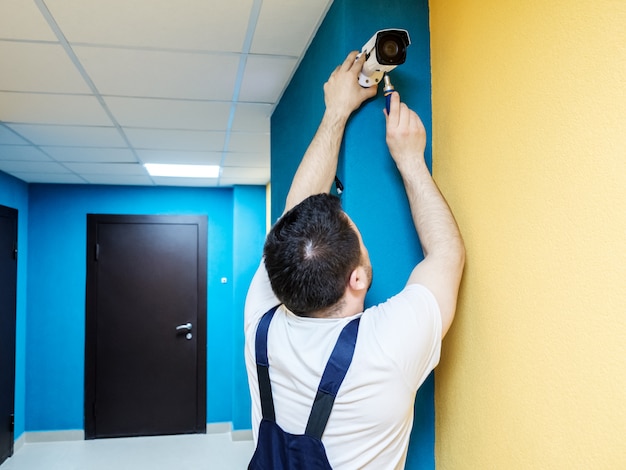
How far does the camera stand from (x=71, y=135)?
282cm

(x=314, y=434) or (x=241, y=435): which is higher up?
(x=314, y=434)

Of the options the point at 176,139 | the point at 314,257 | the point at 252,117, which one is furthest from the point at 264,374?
the point at 176,139

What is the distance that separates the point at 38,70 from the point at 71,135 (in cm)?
99

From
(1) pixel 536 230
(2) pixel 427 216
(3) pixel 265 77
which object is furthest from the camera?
(3) pixel 265 77

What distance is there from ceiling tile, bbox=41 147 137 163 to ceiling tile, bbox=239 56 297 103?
139 centimetres

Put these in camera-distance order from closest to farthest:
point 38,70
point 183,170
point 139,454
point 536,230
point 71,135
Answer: point 536,230, point 38,70, point 71,135, point 183,170, point 139,454

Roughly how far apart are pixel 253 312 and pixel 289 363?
20 centimetres

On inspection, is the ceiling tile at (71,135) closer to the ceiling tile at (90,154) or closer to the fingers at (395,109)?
the ceiling tile at (90,154)

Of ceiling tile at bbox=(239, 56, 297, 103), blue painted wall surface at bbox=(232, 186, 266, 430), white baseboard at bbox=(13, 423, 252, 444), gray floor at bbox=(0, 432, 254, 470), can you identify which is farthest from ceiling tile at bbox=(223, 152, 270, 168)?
white baseboard at bbox=(13, 423, 252, 444)

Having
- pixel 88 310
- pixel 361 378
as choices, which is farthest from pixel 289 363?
pixel 88 310

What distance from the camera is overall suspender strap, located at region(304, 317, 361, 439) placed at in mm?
942

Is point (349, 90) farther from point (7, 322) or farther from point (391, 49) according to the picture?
point (7, 322)

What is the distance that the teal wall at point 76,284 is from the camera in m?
4.45

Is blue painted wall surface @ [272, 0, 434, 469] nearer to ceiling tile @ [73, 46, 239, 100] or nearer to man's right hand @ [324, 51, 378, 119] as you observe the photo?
man's right hand @ [324, 51, 378, 119]
